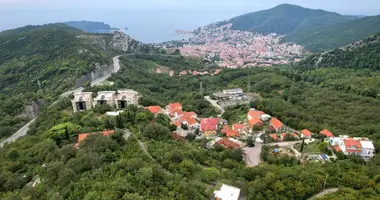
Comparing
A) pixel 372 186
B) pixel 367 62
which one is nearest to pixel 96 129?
pixel 372 186

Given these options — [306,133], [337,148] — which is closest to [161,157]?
[337,148]

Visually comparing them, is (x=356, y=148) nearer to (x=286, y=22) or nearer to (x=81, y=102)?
(x=81, y=102)

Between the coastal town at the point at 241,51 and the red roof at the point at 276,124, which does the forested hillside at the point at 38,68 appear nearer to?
the red roof at the point at 276,124

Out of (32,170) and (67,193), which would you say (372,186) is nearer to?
(67,193)

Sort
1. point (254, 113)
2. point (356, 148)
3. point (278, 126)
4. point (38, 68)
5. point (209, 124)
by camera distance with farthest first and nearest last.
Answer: point (38, 68) → point (254, 113) → point (209, 124) → point (278, 126) → point (356, 148)

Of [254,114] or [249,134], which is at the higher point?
[254,114]
